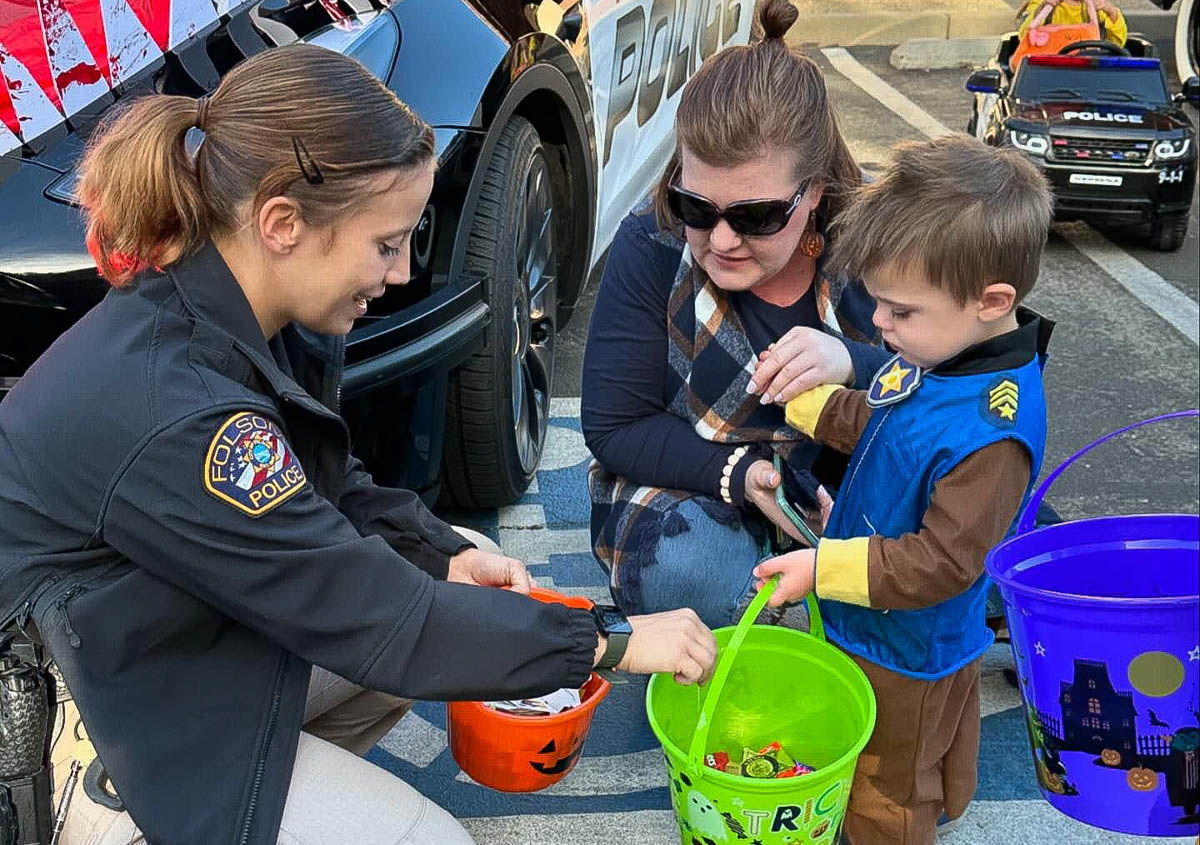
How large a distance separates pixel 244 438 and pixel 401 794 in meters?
0.64

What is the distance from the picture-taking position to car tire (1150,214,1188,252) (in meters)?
6.55

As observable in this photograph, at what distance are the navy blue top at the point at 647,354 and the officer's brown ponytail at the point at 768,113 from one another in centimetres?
20

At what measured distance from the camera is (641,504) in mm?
2801

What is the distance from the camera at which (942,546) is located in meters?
2.14

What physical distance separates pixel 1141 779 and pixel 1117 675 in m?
0.17

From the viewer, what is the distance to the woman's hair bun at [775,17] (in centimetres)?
260

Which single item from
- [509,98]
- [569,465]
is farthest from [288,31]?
[569,465]

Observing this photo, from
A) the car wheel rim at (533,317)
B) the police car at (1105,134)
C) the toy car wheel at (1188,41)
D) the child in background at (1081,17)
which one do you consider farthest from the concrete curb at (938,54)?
the car wheel rim at (533,317)

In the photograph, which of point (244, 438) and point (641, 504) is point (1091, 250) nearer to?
point (641, 504)

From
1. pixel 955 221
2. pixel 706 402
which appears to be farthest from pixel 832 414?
pixel 955 221

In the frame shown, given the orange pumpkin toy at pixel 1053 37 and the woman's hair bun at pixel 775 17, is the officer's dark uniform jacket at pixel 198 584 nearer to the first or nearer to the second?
the woman's hair bun at pixel 775 17

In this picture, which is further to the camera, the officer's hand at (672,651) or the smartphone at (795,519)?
the smartphone at (795,519)

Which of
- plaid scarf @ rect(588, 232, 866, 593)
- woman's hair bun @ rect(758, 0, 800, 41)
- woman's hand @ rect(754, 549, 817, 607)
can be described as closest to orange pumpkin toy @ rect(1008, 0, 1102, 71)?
woman's hair bun @ rect(758, 0, 800, 41)

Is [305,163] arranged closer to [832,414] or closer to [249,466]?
[249,466]
